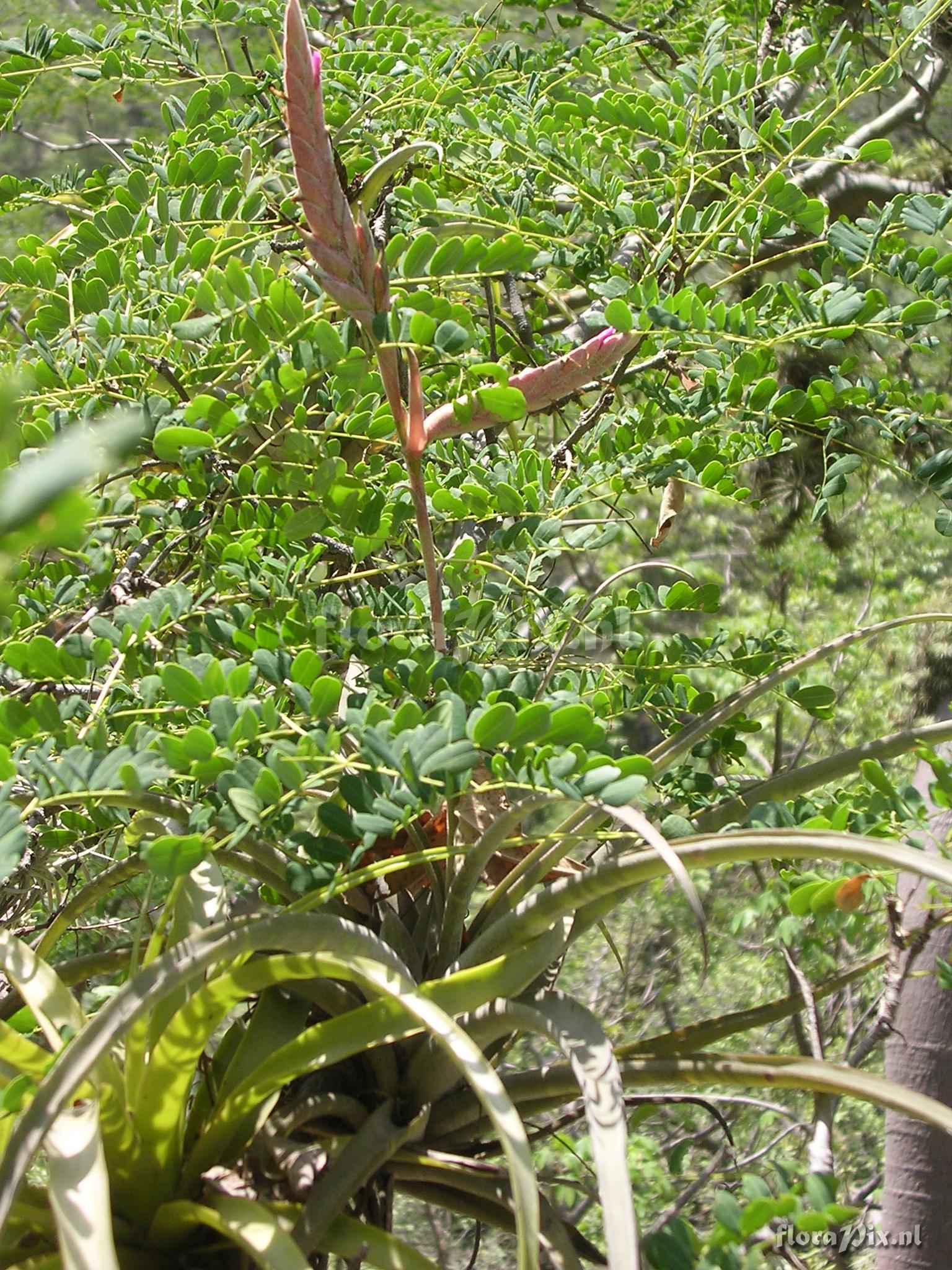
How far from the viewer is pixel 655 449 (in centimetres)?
94

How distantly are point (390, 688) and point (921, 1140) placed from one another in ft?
3.29

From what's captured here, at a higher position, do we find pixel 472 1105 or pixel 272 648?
pixel 272 648

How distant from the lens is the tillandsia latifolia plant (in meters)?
0.62

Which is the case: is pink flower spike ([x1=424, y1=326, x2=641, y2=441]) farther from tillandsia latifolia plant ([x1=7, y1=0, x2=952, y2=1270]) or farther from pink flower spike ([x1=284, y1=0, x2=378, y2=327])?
pink flower spike ([x1=284, y1=0, x2=378, y2=327])

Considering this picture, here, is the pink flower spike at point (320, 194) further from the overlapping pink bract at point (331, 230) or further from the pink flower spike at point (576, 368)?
the pink flower spike at point (576, 368)

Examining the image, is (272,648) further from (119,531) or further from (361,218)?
(119,531)

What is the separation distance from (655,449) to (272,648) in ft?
1.30

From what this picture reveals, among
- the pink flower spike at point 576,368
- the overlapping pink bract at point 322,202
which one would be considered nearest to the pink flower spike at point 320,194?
the overlapping pink bract at point 322,202

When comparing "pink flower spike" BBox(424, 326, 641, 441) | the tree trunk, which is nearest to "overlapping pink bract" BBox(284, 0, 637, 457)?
"pink flower spike" BBox(424, 326, 641, 441)

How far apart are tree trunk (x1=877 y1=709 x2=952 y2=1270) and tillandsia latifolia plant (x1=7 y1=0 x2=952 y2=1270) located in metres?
0.54

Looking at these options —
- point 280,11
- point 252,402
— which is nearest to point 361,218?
point 252,402

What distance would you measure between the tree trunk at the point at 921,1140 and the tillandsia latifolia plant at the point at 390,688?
540 millimetres

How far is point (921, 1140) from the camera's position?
1307 mm

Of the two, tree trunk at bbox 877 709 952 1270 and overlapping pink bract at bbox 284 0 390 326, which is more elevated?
overlapping pink bract at bbox 284 0 390 326
